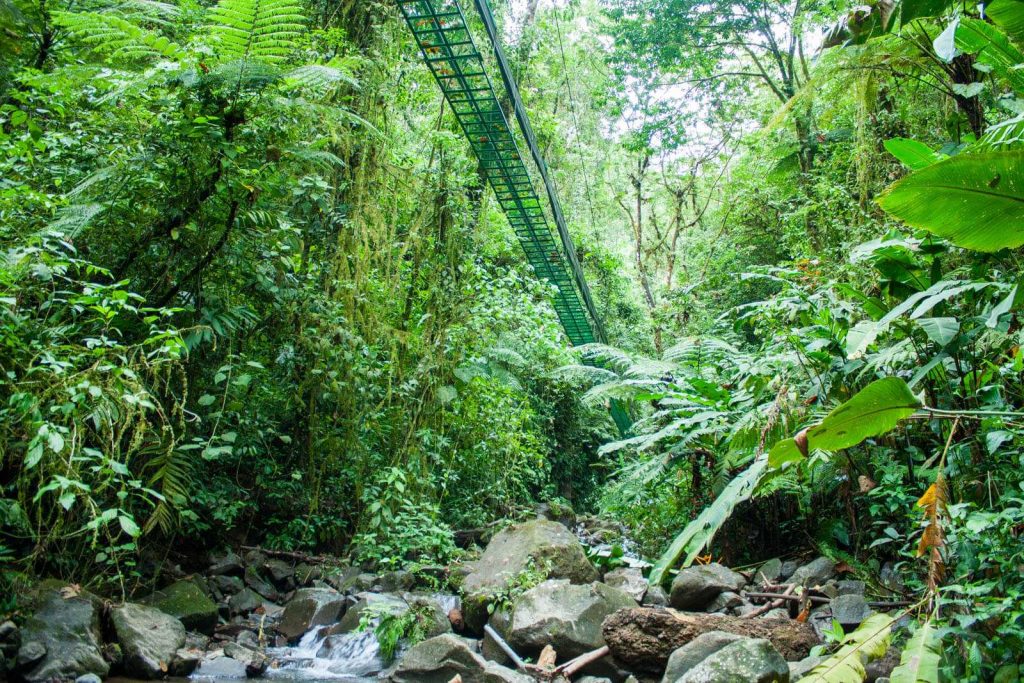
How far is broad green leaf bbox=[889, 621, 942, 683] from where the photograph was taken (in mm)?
1872

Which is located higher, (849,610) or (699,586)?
(849,610)

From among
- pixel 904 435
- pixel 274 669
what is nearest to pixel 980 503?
pixel 904 435

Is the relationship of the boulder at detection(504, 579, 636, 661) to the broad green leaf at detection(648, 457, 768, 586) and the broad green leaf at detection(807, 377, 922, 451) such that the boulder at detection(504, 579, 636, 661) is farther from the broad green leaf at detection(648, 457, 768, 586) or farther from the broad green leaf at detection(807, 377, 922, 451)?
the broad green leaf at detection(807, 377, 922, 451)

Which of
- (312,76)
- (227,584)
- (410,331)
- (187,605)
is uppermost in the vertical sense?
(312,76)

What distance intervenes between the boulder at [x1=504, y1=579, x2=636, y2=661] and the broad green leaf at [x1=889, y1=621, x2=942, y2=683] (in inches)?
73.2

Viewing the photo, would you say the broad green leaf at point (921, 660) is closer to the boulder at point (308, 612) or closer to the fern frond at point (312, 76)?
the boulder at point (308, 612)

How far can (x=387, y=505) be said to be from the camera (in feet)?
17.9

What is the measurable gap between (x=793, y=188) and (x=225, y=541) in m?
9.00

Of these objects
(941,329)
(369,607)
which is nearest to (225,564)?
(369,607)

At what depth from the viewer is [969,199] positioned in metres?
2.08

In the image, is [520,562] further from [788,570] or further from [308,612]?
[788,570]

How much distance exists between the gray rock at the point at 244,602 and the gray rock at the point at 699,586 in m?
2.86

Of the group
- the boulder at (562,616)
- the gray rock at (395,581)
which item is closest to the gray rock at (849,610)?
the boulder at (562,616)

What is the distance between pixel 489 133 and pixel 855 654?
20.4 ft
